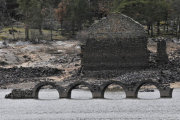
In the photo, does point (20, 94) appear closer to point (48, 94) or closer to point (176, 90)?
point (48, 94)

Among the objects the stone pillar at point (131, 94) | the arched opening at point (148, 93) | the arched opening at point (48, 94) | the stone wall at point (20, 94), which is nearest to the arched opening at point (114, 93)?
the arched opening at point (148, 93)

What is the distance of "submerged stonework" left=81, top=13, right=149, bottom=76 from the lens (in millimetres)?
97812

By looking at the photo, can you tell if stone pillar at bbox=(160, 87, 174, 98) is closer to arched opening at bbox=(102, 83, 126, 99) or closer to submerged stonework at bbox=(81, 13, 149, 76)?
arched opening at bbox=(102, 83, 126, 99)

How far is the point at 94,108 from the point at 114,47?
74.3ft

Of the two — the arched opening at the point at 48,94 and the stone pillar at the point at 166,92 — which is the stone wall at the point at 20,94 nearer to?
the arched opening at the point at 48,94

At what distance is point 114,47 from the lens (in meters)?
99.6

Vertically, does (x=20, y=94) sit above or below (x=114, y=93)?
above

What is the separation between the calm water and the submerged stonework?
7419 millimetres

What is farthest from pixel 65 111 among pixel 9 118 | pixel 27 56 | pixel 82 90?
pixel 27 56

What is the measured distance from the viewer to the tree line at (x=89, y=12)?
134 metres

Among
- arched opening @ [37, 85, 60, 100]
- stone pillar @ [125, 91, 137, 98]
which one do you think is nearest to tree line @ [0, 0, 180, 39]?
arched opening @ [37, 85, 60, 100]

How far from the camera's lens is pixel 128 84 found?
86625 millimetres

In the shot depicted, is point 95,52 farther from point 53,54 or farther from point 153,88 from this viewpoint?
point 53,54

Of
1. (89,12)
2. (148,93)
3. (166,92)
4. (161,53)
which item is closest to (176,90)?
(148,93)
